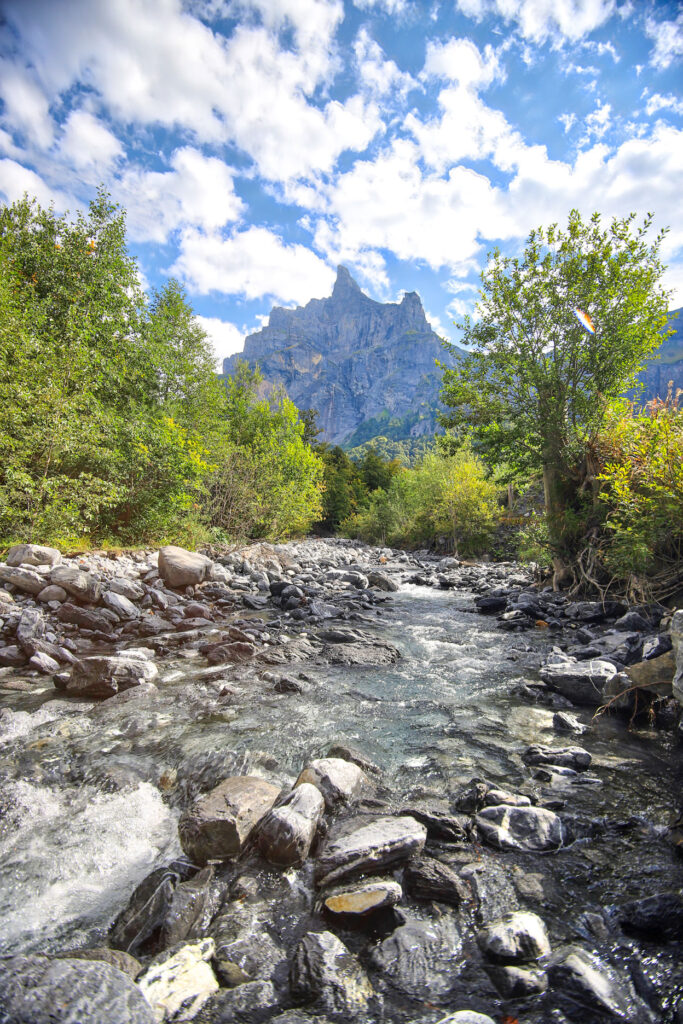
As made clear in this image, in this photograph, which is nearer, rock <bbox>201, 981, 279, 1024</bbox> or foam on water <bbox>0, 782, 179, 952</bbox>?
rock <bbox>201, 981, 279, 1024</bbox>

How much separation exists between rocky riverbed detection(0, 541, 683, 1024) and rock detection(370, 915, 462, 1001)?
Answer: 0.01m

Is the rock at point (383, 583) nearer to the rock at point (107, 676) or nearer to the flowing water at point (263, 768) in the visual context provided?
the flowing water at point (263, 768)

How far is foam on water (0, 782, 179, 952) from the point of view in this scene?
90.7 inches

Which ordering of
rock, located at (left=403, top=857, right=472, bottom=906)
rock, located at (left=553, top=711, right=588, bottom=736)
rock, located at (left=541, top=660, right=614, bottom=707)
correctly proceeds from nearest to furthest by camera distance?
rock, located at (left=403, top=857, right=472, bottom=906) < rock, located at (left=553, top=711, right=588, bottom=736) < rock, located at (left=541, top=660, right=614, bottom=707)

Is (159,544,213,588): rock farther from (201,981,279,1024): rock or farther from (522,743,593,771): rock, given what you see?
(201,981,279,1024): rock

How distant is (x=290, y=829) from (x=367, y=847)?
0.51 metres

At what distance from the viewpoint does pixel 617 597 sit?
1007cm

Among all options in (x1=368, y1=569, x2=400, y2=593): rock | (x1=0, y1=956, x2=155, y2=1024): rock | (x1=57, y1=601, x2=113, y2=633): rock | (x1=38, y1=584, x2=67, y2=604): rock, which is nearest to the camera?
(x1=0, y1=956, x2=155, y2=1024): rock

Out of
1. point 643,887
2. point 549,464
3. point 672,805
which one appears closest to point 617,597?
point 549,464

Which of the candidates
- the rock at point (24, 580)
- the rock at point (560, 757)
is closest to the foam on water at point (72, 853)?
the rock at point (560, 757)

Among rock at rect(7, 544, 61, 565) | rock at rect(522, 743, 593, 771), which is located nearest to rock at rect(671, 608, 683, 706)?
rock at rect(522, 743, 593, 771)

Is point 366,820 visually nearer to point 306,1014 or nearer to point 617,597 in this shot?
point 306,1014

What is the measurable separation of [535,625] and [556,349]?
8.10m

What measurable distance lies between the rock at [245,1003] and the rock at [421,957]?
1.64ft
